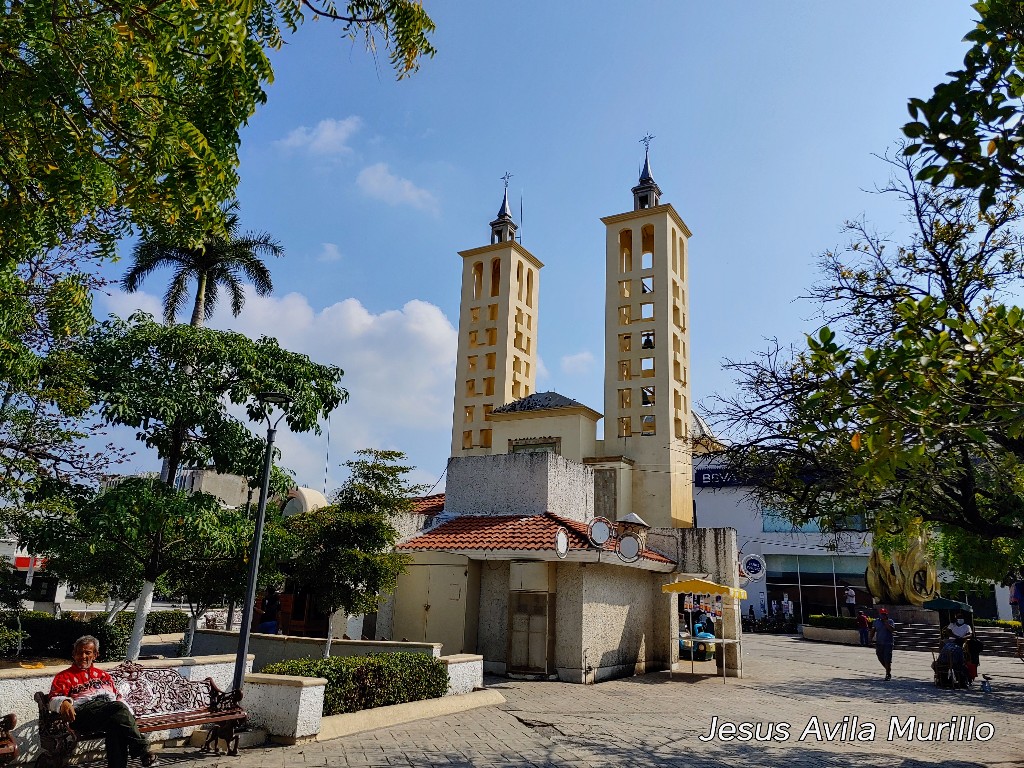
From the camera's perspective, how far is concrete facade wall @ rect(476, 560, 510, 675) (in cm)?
1709

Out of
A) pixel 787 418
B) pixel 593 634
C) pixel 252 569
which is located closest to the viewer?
pixel 252 569

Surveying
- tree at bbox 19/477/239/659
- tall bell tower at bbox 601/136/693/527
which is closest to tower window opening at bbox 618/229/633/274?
tall bell tower at bbox 601/136/693/527

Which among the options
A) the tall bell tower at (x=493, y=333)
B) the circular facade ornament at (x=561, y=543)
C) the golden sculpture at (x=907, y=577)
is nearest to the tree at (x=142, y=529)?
the circular facade ornament at (x=561, y=543)

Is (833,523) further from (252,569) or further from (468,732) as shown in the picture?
(252,569)

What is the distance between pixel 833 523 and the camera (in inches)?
470

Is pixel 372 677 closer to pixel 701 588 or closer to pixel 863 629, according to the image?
pixel 701 588

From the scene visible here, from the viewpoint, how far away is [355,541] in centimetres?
1362

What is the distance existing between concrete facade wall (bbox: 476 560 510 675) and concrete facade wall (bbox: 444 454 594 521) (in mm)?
1563

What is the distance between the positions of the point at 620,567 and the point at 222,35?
1491 cm

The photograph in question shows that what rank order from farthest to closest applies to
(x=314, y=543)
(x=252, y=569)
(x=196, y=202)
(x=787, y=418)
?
1. (x=314, y=543)
2. (x=787, y=418)
3. (x=252, y=569)
4. (x=196, y=202)

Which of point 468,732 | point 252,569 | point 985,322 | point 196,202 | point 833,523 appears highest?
point 196,202

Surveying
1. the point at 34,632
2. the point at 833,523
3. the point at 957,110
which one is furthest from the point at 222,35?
the point at 34,632

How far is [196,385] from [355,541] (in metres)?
4.07

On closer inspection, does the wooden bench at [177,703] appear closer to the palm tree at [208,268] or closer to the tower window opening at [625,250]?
the palm tree at [208,268]
